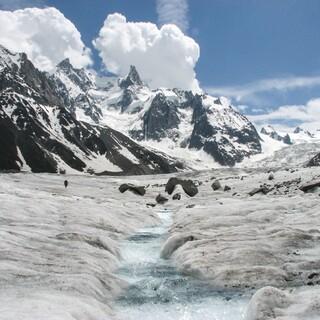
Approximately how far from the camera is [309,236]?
33.8 metres

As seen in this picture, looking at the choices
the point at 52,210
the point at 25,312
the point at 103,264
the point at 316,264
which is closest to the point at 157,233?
the point at 52,210

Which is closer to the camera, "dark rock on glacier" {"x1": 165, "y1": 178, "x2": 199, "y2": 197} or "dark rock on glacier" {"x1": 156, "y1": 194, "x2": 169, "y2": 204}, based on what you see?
"dark rock on glacier" {"x1": 156, "y1": 194, "x2": 169, "y2": 204}

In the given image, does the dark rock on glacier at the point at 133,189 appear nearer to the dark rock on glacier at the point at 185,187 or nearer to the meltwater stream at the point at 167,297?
the dark rock on glacier at the point at 185,187

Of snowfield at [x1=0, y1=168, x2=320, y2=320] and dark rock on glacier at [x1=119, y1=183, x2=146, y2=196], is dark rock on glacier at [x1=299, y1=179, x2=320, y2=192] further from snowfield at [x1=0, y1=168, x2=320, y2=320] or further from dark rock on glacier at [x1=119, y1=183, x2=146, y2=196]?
A: dark rock on glacier at [x1=119, y1=183, x2=146, y2=196]

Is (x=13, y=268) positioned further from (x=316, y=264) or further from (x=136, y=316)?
(x=316, y=264)

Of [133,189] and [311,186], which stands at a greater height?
[311,186]

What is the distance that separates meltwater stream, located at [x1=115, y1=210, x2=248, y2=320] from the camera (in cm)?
2378

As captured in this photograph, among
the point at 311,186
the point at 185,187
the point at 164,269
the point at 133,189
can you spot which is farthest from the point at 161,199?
the point at 164,269

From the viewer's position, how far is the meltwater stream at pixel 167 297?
23781 millimetres

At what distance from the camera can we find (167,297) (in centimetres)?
2644

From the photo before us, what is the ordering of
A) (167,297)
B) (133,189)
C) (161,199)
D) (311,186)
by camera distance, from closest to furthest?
(167,297) < (311,186) < (161,199) < (133,189)

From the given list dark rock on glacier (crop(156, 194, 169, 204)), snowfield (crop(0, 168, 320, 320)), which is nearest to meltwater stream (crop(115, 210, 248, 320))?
snowfield (crop(0, 168, 320, 320))

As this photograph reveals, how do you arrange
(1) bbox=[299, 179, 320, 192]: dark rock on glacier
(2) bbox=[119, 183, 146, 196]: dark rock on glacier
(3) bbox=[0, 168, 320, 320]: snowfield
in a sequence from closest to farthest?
(3) bbox=[0, 168, 320, 320]: snowfield, (1) bbox=[299, 179, 320, 192]: dark rock on glacier, (2) bbox=[119, 183, 146, 196]: dark rock on glacier

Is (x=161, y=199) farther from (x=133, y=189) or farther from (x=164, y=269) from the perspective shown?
(x=164, y=269)
